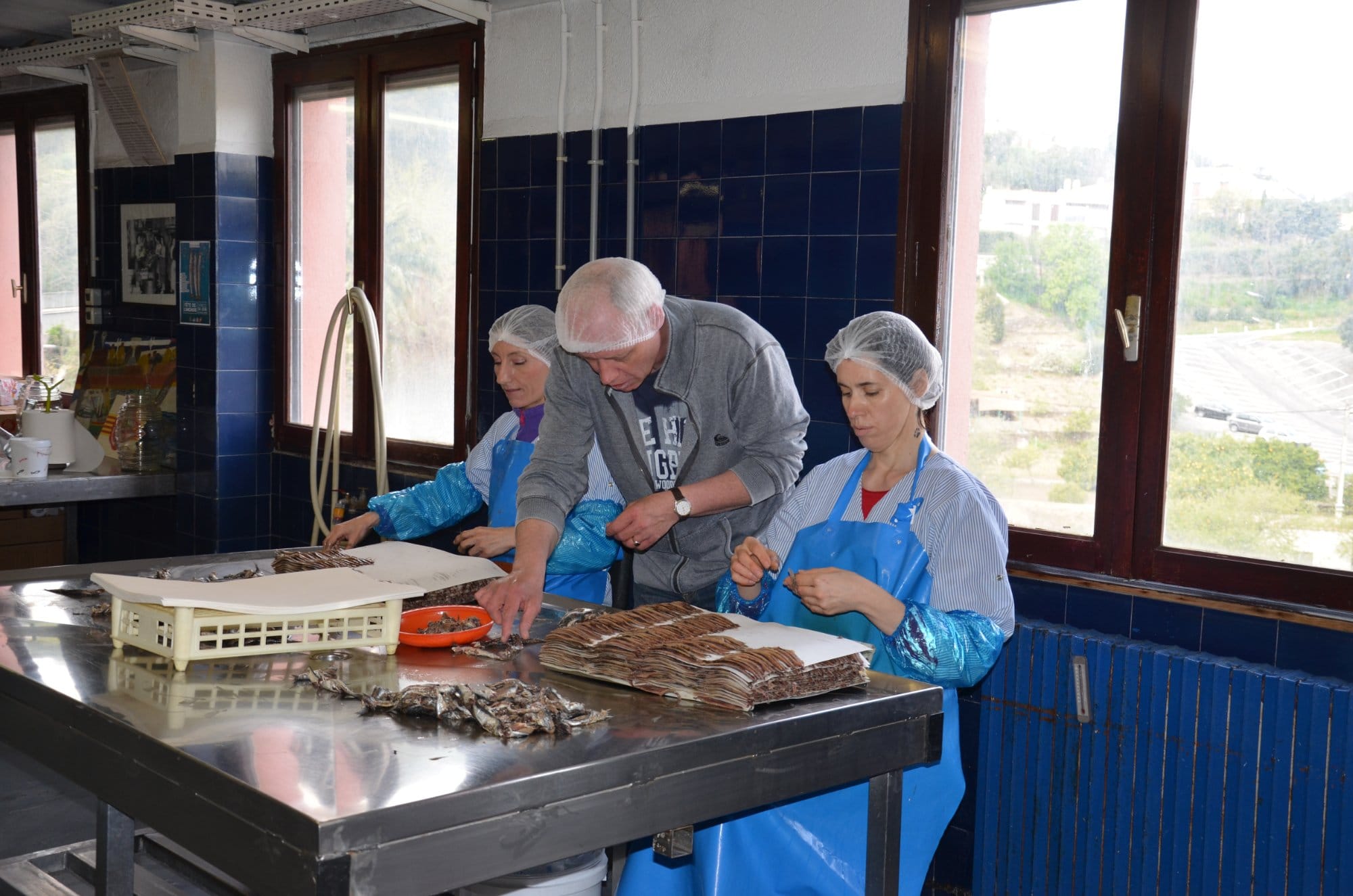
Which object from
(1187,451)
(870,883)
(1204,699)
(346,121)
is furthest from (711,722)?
(346,121)

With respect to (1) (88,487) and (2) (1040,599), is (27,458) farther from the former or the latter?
(2) (1040,599)

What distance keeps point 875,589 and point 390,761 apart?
0.97 meters

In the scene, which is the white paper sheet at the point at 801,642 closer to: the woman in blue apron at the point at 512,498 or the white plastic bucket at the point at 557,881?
the white plastic bucket at the point at 557,881

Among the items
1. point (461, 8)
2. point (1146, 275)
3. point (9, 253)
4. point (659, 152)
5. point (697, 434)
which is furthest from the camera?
point (9, 253)

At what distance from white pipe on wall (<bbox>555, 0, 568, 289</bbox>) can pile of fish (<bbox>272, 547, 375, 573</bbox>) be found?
178cm

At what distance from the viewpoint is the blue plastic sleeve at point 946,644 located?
2246 millimetres

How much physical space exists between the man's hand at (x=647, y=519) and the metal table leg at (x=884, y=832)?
763 mm

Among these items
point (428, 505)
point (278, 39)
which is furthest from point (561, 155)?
point (278, 39)

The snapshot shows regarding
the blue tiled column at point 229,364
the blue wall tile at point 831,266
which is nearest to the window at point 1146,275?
the blue wall tile at point 831,266

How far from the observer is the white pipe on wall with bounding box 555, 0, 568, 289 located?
4289 mm

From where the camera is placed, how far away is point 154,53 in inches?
214

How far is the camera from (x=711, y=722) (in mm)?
1854

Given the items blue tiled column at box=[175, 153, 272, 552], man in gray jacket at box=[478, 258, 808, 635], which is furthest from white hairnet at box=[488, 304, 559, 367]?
blue tiled column at box=[175, 153, 272, 552]

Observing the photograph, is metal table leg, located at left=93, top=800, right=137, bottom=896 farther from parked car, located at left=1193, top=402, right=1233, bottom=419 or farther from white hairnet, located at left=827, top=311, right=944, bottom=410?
parked car, located at left=1193, top=402, right=1233, bottom=419
